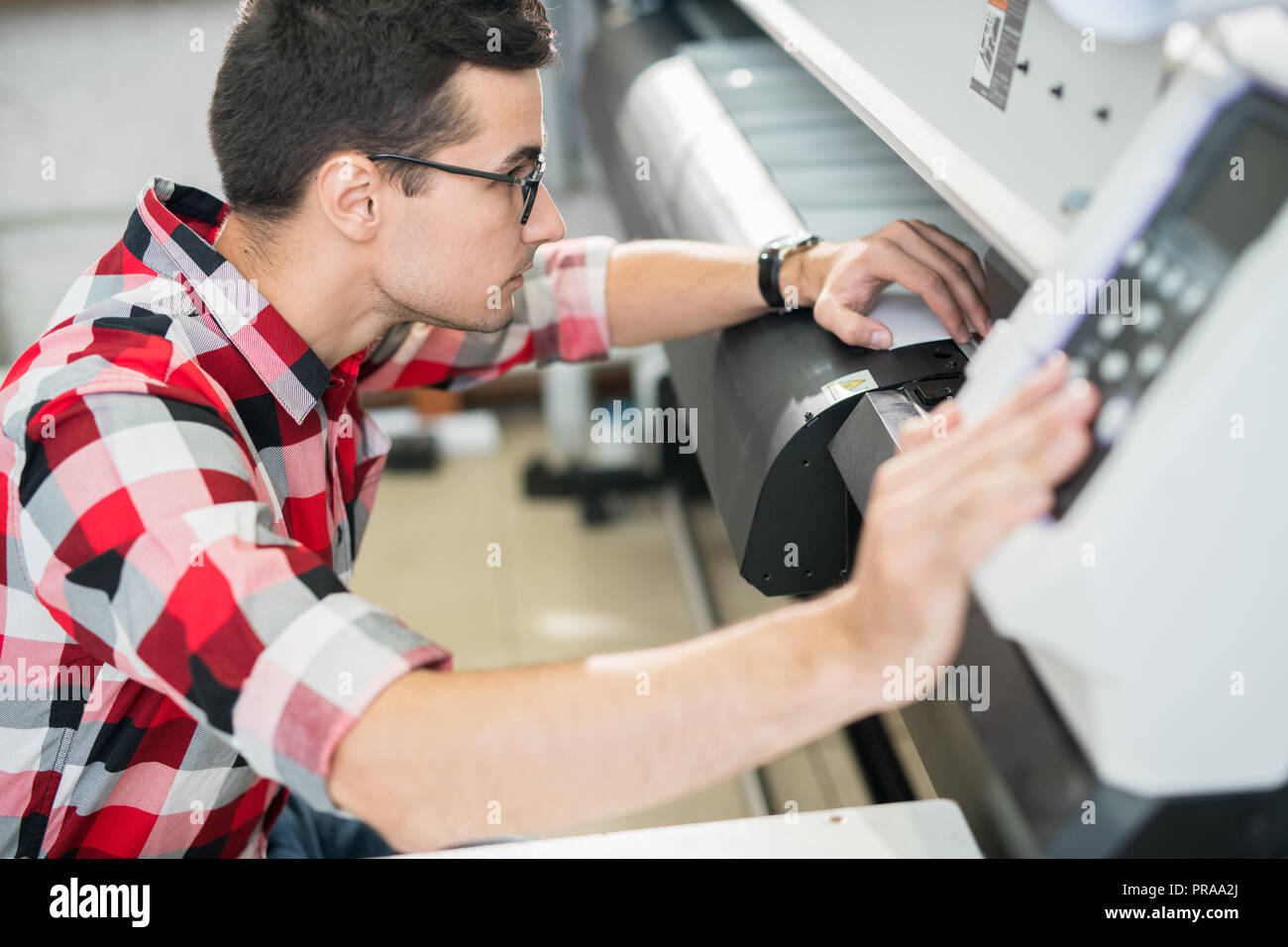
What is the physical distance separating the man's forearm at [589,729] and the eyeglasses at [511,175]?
18.6 inches

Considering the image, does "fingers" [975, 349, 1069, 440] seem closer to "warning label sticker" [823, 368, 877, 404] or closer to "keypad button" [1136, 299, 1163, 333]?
"keypad button" [1136, 299, 1163, 333]

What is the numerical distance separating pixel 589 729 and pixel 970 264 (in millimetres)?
552

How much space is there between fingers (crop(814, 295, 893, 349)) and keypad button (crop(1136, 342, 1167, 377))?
0.36 m

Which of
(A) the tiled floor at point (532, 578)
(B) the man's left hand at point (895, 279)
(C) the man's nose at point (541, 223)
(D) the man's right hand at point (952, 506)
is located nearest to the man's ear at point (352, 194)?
(C) the man's nose at point (541, 223)

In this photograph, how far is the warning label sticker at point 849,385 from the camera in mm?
866

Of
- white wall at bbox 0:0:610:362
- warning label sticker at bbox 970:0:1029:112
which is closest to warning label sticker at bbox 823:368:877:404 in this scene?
warning label sticker at bbox 970:0:1029:112

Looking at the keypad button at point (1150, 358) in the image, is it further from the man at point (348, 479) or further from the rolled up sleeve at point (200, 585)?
the rolled up sleeve at point (200, 585)

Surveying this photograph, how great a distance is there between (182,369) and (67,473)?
133 millimetres

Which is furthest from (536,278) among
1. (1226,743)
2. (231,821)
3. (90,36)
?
(90,36)

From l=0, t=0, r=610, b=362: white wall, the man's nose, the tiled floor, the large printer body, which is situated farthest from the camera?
l=0, t=0, r=610, b=362: white wall

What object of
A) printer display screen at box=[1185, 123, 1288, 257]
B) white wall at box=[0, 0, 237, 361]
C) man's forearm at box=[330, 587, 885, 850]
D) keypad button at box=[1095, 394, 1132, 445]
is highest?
printer display screen at box=[1185, 123, 1288, 257]

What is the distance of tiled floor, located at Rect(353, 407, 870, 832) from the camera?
2119 millimetres

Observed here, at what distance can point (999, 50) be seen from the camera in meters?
0.76

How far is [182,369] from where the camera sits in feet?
2.65
